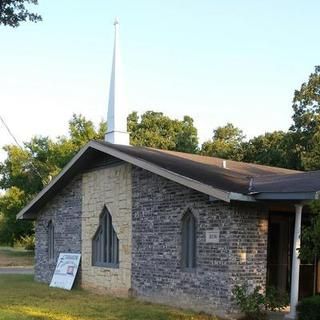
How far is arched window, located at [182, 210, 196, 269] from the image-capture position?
13.9 meters

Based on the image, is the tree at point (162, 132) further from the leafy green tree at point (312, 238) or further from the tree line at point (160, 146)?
the leafy green tree at point (312, 238)

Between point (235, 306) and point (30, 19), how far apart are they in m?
7.06

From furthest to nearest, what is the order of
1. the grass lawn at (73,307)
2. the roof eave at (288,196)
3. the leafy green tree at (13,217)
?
the leafy green tree at (13,217) → the grass lawn at (73,307) → the roof eave at (288,196)

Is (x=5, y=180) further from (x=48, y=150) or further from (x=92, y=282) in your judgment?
(x=92, y=282)

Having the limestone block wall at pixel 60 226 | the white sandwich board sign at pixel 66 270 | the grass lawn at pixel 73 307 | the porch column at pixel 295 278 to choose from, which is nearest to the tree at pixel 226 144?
the limestone block wall at pixel 60 226

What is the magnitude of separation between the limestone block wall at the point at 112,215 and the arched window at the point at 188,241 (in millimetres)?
2524

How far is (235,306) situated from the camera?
40.5 ft

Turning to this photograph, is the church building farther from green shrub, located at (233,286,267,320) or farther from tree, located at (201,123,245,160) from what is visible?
tree, located at (201,123,245,160)

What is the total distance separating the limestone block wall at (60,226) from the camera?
1942 centimetres

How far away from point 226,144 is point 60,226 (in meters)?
30.1

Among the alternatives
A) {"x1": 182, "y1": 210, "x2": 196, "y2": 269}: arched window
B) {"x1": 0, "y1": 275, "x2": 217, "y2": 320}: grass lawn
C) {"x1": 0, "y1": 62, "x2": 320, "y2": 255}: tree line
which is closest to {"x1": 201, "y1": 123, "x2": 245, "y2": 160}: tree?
{"x1": 0, "y1": 62, "x2": 320, "y2": 255}: tree line

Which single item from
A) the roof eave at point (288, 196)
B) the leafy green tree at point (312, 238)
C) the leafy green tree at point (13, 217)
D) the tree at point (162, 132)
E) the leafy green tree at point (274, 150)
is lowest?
the leafy green tree at point (13, 217)

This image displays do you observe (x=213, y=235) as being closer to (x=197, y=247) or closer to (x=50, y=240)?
(x=197, y=247)

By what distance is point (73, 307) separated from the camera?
13922 millimetres
